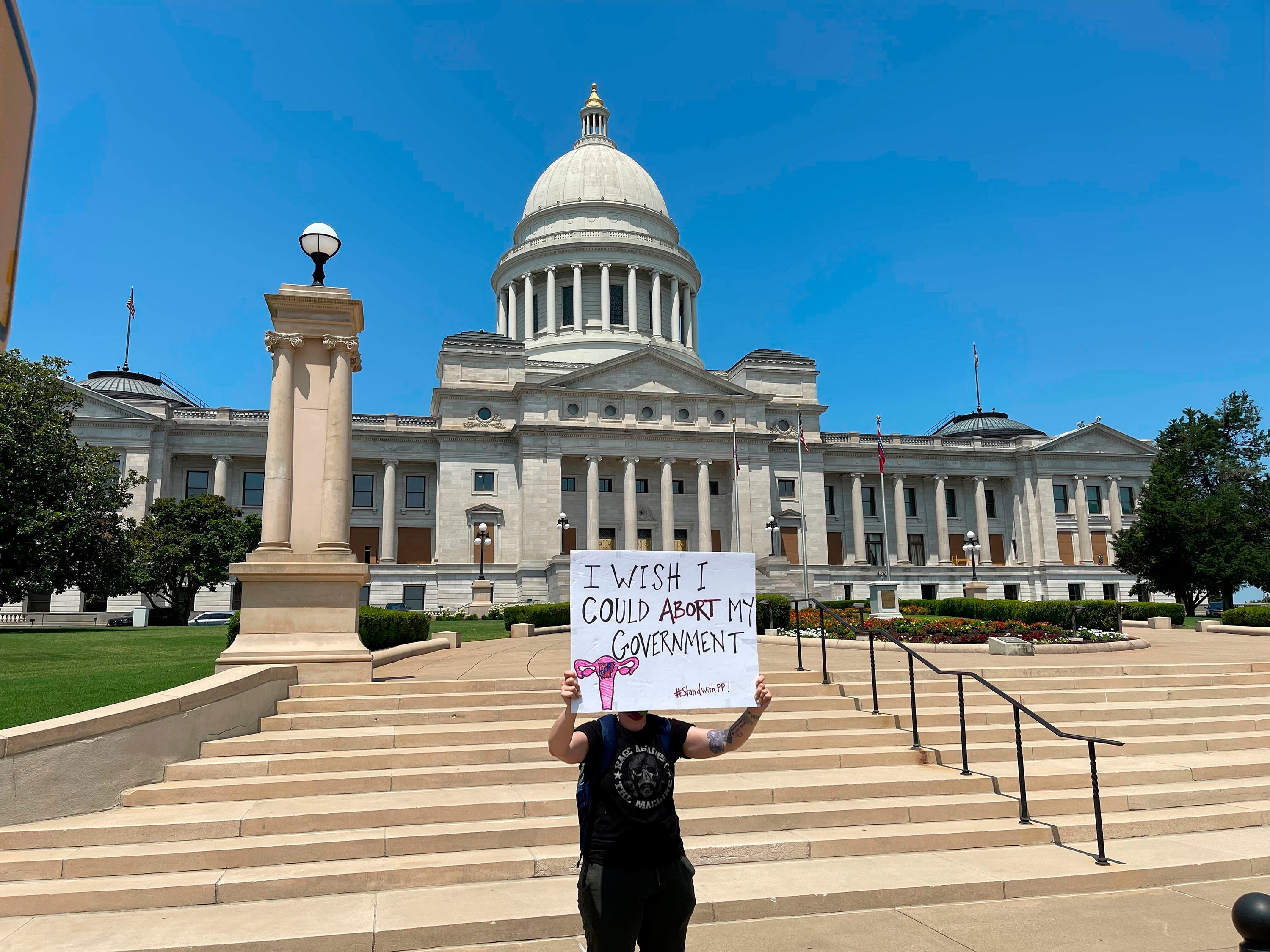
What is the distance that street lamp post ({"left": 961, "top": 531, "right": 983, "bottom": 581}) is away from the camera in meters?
48.3

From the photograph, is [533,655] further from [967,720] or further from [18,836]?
[18,836]

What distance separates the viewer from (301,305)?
14281 millimetres

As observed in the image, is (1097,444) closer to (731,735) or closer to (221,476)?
(221,476)

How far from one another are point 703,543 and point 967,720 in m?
47.0

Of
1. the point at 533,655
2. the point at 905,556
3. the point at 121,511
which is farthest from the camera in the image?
the point at 905,556

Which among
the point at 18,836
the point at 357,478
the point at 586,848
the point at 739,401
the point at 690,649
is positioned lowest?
the point at 18,836

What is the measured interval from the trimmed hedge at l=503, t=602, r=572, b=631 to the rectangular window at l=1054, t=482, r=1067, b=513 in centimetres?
5133

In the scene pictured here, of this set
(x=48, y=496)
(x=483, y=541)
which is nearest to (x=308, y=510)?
(x=48, y=496)

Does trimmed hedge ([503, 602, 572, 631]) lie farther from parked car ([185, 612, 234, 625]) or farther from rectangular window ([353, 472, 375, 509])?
rectangular window ([353, 472, 375, 509])

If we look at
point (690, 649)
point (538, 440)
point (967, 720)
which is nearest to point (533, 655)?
point (967, 720)

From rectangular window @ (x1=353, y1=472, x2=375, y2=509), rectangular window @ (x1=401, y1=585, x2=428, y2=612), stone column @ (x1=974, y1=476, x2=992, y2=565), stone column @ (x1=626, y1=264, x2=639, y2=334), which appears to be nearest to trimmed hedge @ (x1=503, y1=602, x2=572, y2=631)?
rectangular window @ (x1=401, y1=585, x2=428, y2=612)

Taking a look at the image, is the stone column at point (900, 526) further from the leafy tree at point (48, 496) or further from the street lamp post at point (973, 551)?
the leafy tree at point (48, 496)

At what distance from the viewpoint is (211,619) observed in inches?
2010

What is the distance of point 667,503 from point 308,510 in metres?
46.4
